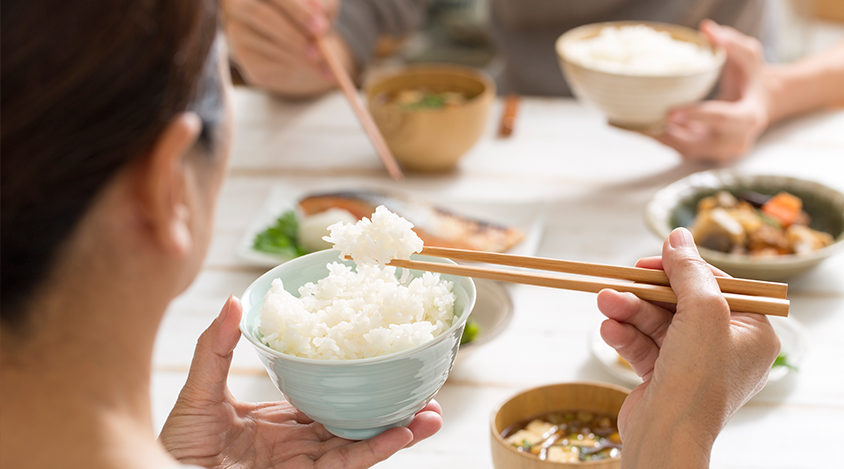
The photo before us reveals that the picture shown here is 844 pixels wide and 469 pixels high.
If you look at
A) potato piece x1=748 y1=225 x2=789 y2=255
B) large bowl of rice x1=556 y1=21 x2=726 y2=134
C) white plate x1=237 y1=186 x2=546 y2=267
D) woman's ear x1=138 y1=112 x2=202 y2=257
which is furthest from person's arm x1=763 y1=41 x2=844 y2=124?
woman's ear x1=138 y1=112 x2=202 y2=257

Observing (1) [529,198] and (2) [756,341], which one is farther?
(1) [529,198]

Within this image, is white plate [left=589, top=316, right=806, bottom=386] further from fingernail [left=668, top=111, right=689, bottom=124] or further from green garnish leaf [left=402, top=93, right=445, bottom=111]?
green garnish leaf [left=402, top=93, right=445, bottom=111]

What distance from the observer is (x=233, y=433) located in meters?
1.10

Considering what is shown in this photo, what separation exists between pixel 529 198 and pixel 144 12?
1682 millimetres

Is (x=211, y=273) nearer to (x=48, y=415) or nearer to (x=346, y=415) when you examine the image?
(x=346, y=415)

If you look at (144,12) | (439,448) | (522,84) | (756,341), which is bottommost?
(522,84)

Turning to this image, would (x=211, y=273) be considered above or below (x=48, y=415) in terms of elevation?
below

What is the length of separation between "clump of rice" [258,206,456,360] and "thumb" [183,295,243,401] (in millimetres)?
86

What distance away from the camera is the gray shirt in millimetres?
2883

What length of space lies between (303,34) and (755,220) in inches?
58.0

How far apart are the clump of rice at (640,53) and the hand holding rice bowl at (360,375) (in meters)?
1.41

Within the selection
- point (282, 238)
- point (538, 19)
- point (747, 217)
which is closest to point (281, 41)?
point (282, 238)

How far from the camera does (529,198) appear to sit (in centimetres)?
219

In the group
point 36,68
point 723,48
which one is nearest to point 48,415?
point 36,68
